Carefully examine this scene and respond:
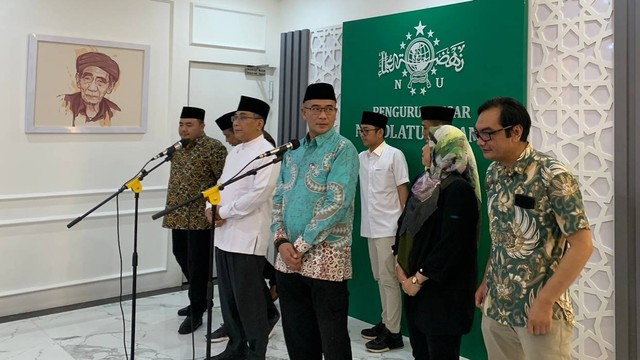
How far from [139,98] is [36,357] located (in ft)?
7.58

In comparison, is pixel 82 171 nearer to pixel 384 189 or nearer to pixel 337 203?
pixel 384 189

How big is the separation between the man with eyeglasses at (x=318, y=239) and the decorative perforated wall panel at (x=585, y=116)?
1.44 metres

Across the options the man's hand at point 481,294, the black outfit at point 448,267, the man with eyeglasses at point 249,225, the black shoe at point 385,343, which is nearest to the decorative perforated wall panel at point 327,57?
the man with eyeglasses at point 249,225

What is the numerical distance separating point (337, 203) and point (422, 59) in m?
1.92

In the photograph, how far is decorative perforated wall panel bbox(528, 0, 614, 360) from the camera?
119 inches

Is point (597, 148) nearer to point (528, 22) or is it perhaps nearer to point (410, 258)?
point (528, 22)

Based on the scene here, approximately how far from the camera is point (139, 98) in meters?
4.88

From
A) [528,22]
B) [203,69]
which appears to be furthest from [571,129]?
[203,69]

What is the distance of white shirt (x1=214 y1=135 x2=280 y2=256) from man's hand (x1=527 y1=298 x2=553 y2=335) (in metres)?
1.65

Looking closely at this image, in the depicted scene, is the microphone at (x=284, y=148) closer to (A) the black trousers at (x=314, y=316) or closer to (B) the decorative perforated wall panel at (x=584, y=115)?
(A) the black trousers at (x=314, y=316)

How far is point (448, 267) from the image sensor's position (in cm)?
228

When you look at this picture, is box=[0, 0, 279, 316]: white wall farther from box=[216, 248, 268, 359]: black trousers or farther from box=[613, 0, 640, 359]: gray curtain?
box=[613, 0, 640, 359]: gray curtain

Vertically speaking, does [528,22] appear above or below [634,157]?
above

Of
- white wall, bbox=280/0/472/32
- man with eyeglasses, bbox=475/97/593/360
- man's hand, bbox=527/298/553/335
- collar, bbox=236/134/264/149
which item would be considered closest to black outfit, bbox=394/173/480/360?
man with eyeglasses, bbox=475/97/593/360
